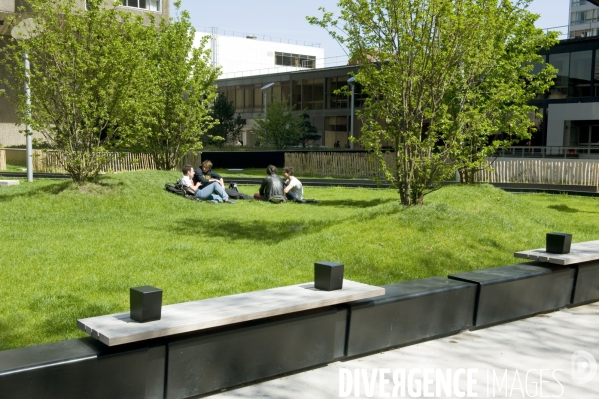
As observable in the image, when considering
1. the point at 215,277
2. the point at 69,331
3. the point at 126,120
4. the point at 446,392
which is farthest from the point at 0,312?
the point at 126,120

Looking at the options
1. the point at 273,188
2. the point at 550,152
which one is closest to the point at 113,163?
the point at 273,188

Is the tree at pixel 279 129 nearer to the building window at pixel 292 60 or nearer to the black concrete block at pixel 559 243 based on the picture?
the building window at pixel 292 60

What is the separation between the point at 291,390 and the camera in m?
4.73

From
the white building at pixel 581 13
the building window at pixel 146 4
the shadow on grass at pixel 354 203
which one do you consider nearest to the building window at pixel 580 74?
the building window at pixel 146 4

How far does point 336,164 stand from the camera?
107 feet

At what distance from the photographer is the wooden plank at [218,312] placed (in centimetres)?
406

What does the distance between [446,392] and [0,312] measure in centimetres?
416

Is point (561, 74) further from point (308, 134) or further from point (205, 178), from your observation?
point (205, 178)

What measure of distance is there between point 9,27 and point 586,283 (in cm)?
3318

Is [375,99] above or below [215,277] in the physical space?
above

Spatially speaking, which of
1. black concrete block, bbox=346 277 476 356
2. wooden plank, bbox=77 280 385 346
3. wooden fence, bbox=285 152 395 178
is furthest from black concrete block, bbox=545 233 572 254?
wooden fence, bbox=285 152 395 178

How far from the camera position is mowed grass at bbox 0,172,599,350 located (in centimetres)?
687

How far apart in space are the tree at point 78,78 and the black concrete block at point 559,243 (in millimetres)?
10189

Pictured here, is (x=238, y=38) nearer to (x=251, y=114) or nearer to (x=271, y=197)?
(x=251, y=114)
